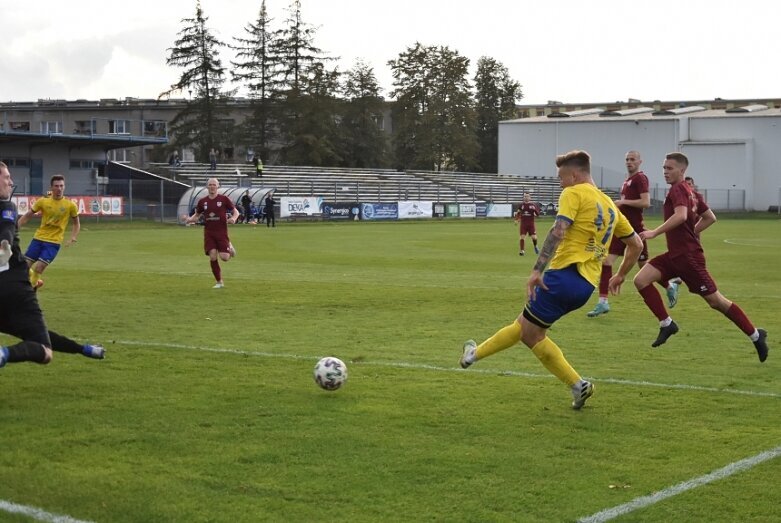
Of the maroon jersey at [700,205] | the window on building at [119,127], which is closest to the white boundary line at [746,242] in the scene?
the maroon jersey at [700,205]

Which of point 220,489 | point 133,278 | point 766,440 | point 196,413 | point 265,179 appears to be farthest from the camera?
point 265,179

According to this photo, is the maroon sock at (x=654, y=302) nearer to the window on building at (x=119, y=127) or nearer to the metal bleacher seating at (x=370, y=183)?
the metal bleacher seating at (x=370, y=183)

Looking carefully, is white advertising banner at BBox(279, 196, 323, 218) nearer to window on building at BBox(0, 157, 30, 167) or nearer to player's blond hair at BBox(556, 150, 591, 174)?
window on building at BBox(0, 157, 30, 167)

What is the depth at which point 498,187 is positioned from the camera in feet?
260

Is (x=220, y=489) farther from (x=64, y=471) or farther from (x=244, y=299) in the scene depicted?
(x=244, y=299)

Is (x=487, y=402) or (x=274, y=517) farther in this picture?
(x=487, y=402)

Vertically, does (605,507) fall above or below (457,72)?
below

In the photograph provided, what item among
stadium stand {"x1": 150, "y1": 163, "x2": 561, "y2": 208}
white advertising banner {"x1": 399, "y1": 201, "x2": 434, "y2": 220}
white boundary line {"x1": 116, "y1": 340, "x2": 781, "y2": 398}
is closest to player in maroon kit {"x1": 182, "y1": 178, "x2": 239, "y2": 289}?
white boundary line {"x1": 116, "y1": 340, "x2": 781, "y2": 398}

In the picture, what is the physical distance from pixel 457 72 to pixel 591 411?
94.2 m

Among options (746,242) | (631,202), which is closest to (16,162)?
(746,242)

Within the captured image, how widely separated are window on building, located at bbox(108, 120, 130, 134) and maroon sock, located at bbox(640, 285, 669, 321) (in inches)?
3430

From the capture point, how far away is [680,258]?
36.7ft

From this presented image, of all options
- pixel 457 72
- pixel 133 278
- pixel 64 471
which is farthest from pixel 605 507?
pixel 457 72

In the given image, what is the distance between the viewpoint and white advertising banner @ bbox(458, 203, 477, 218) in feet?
221
